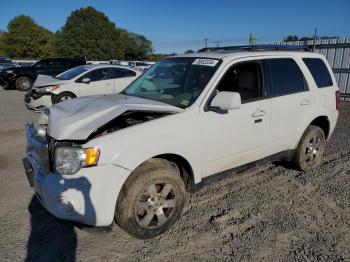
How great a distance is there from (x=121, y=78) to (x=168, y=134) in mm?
8415

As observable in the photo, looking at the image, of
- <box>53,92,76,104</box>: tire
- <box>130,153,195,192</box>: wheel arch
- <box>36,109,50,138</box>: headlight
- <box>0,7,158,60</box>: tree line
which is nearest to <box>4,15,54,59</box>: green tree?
<box>0,7,158,60</box>: tree line

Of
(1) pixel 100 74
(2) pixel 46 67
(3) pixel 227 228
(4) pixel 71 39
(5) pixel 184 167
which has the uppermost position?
(4) pixel 71 39

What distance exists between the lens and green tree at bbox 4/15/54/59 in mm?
69625

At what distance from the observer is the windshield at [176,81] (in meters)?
3.51

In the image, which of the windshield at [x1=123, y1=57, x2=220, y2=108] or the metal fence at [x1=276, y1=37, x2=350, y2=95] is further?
the metal fence at [x1=276, y1=37, x2=350, y2=95]

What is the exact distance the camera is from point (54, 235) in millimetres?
3154

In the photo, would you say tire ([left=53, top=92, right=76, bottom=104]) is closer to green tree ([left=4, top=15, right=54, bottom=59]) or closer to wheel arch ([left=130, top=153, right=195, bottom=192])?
wheel arch ([left=130, top=153, right=195, bottom=192])

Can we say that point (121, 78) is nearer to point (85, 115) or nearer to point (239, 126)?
point (239, 126)

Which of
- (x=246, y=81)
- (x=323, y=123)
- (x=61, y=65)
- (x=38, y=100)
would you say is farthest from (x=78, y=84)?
(x=61, y=65)

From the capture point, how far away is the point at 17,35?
229ft

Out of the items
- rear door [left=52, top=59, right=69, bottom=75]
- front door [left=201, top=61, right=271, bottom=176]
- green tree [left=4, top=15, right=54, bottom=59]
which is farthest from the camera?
green tree [left=4, top=15, right=54, bottom=59]

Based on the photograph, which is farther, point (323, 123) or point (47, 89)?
point (47, 89)

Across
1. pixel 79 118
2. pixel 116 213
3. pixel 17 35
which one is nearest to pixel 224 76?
pixel 79 118

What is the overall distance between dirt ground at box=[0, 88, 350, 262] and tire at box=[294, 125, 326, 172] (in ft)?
0.76
